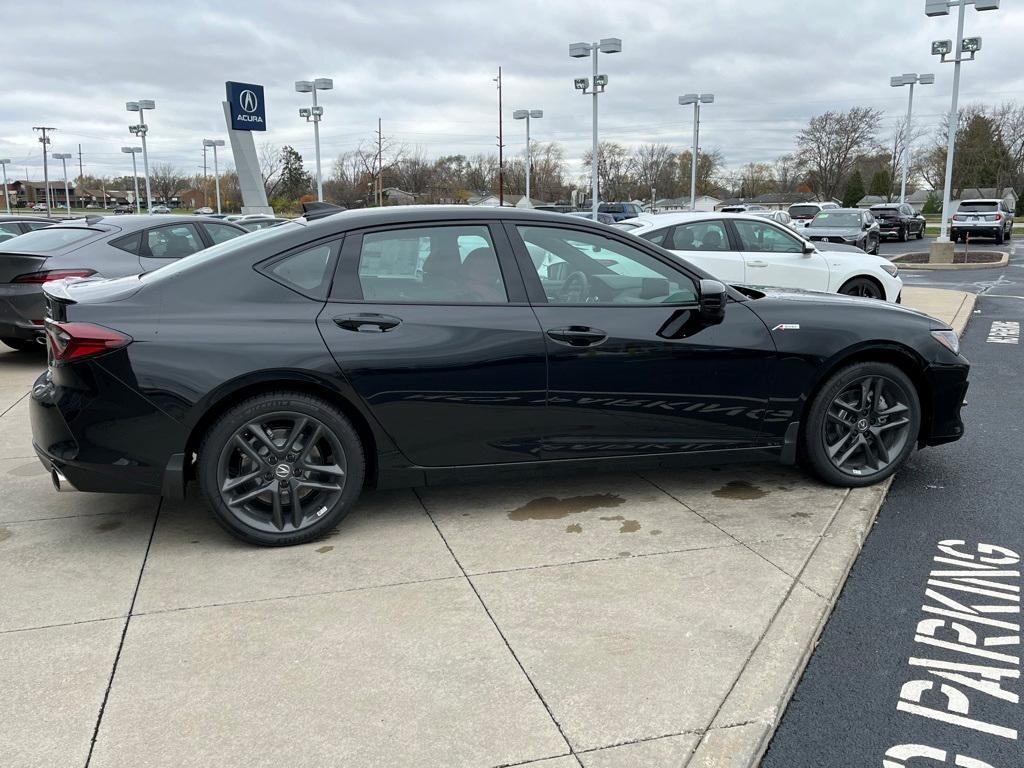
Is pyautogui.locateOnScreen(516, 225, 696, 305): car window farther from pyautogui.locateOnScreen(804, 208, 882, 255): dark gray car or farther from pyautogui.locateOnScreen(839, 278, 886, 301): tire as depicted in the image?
pyautogui.locateOnScreen(804, 208, 882, 255): dark gray car

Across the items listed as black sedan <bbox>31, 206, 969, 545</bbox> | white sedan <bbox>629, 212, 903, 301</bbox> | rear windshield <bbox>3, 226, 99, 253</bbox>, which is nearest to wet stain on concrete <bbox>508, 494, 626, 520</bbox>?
black sedan <bbox>31, 206, 969, 545</bbox>

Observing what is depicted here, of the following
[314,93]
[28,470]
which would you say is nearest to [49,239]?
[28,470]

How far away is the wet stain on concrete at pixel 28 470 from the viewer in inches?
201

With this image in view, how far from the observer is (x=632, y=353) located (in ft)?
13.8

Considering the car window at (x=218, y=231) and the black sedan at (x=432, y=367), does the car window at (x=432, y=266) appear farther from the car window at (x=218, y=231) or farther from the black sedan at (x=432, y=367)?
the car window at (x=218, y=231)

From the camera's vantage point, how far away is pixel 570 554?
12.7 ft

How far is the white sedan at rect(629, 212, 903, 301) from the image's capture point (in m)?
10.1

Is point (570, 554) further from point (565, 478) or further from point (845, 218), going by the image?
point (845, 218)

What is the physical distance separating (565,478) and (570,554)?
1.14 metres

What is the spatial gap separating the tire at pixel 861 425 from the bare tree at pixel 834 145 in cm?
8585

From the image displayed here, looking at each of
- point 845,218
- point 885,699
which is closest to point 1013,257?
point 845,218

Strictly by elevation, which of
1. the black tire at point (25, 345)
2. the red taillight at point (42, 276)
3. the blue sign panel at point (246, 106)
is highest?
the blue sign panel at point (246, 106)

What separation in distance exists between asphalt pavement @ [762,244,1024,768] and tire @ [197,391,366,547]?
2.16 m

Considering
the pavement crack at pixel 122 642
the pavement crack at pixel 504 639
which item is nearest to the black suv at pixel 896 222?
the pavement crack at pixel 504 639
